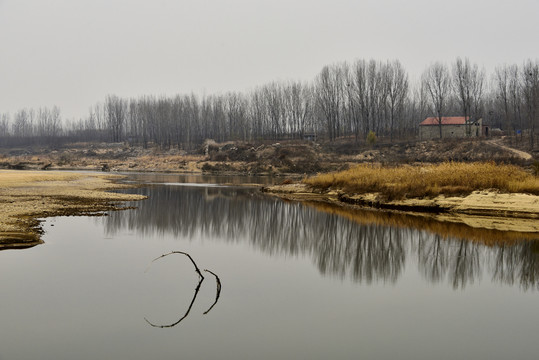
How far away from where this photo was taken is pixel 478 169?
88.6ft

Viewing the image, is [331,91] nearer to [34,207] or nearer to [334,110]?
[334,110]

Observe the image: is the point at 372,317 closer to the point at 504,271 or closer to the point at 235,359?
the point at 235,359

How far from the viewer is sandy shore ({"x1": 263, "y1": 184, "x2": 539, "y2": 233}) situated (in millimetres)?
21750

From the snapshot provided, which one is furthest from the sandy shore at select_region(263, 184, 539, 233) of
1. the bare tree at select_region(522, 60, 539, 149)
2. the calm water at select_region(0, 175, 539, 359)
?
the bare tree at select_region(522, 60, 539, 149)

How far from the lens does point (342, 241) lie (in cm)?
1809

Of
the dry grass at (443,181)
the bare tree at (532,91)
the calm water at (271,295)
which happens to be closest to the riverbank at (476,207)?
the dry grass at (443,181)

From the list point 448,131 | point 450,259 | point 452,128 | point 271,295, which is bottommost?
point 450,259

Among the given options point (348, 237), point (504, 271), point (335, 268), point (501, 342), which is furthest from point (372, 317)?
point (348, 237)

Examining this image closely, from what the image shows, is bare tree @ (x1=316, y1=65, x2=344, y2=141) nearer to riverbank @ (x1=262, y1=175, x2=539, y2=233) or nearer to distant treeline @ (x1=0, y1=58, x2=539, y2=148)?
distant treeline @ (x1=0, y1=58, x2=539, y2=148)

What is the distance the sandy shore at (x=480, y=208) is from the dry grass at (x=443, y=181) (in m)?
0.60

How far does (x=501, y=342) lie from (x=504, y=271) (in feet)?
19.1

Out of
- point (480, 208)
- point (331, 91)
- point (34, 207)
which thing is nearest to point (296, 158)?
point (331, 91)

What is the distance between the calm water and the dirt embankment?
43.9 metres

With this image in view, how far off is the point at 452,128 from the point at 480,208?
2411 inches
